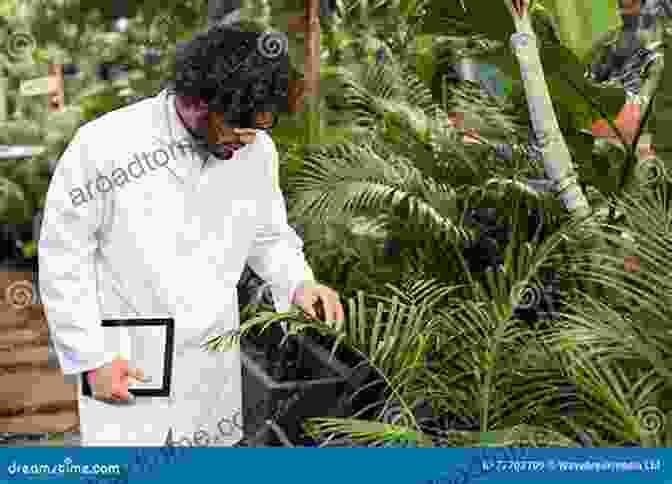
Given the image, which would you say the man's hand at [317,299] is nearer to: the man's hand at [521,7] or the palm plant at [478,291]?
the palm plant at [478,291]

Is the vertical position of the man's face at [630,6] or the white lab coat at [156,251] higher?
the man's face at [630,6]

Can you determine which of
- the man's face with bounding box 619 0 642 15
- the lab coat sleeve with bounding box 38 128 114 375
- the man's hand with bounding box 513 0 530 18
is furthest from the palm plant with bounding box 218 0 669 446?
the lab coat sleeve with bounding box 38 128 114 375

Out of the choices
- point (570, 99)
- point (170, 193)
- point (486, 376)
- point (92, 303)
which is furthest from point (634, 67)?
point (92, 303)

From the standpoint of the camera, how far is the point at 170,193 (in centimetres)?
195

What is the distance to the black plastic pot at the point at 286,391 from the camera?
6.77ft

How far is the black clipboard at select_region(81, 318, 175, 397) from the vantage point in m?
1.97

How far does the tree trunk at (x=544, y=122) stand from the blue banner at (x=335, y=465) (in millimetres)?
634

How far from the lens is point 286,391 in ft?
6.82

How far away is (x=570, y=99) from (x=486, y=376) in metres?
0.85

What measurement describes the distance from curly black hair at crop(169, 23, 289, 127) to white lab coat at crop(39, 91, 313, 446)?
0.28 feet

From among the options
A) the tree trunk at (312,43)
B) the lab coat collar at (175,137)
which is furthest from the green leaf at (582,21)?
the lab coat collar at (175,137)

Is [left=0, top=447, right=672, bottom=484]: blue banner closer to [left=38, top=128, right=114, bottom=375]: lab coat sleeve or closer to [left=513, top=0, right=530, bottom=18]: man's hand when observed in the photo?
[left=38, top=128, right=114, bottom=375]: lab coat sleeve

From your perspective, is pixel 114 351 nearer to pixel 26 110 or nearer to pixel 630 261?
pixel 26 110

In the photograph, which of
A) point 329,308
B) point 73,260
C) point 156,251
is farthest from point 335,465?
point 73,260
